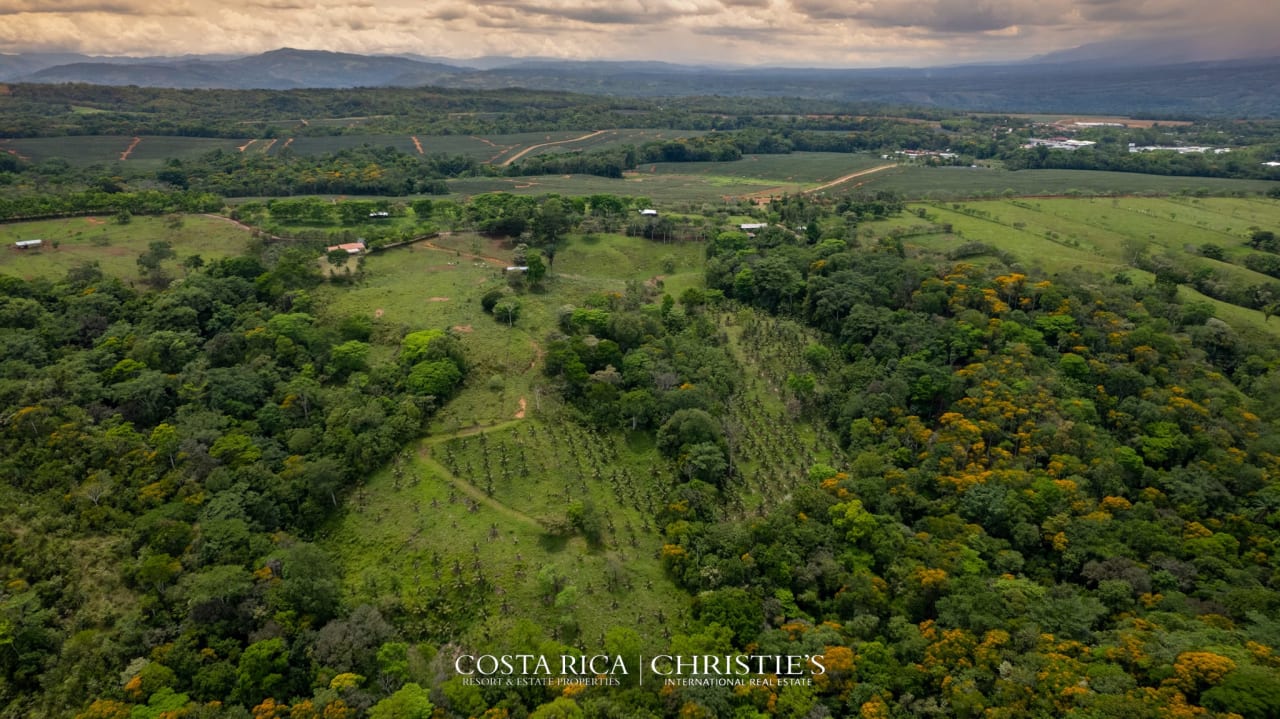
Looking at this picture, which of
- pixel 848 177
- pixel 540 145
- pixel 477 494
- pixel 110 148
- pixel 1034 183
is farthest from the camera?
pixel 540 145

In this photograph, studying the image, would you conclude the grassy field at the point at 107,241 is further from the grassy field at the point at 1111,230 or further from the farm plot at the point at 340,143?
the grassy field at the point at 1111,230

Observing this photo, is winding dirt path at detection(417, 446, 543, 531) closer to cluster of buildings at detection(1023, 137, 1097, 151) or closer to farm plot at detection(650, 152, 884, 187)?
farm plot at detection(650, 152, 884, 187)

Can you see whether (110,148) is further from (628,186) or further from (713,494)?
(713,494)

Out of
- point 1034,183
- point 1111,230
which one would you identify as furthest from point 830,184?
point 1111,230

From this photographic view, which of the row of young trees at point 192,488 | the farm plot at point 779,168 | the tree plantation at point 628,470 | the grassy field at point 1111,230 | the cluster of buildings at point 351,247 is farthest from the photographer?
the farm plot at point 779,168

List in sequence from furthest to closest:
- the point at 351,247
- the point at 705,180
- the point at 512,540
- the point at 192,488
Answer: the point at 705,180 < the point at 351,247 < the point at 192,488 < the point at 512,540

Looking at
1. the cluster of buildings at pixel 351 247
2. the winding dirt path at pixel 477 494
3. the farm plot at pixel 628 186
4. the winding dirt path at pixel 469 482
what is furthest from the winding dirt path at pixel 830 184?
the winding dirt path at pixel 477 494
